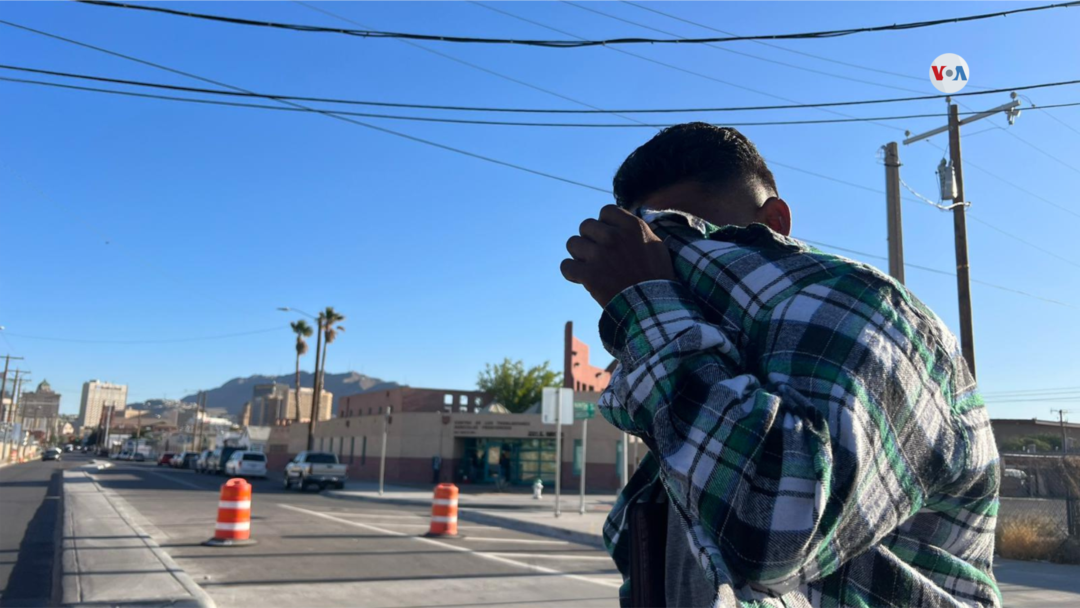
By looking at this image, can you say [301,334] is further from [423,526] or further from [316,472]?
[423,526]

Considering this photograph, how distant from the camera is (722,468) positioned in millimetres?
858

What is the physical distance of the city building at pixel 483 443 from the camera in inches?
1544

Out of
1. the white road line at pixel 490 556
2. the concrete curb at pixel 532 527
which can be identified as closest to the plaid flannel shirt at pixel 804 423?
the white road line at pixel 490 556

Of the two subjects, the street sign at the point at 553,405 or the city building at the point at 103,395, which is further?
the city building at the point at 103,395

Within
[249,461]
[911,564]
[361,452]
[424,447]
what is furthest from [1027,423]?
[911,564]

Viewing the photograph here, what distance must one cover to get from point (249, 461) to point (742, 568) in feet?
149

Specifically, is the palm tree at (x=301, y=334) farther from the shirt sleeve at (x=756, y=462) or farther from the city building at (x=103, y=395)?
the city building at (x=103, y=395)

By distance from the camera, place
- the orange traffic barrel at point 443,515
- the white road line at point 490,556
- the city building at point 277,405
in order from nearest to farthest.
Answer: the white road line at point 490,556, the orange traffic barrel at point 443,515, the city building at point 277,405

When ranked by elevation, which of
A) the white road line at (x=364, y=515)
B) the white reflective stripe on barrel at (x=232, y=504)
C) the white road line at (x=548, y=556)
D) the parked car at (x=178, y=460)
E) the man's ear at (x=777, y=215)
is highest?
the man's ear at (x=777, y=215)

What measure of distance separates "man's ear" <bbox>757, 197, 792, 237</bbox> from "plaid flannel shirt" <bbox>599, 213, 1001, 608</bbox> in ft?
0.66

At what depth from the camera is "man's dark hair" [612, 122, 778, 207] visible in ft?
4.27

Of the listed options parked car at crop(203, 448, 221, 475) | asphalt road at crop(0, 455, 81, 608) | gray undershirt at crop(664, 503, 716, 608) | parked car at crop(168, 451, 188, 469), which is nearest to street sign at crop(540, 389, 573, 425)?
asphalt road at crop(0, 455, 81, 608)

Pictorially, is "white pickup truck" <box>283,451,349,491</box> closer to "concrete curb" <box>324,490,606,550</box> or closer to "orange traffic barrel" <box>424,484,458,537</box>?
"concrete curb" <box>324,490,606,550</box>

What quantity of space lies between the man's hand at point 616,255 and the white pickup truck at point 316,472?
33853 millimetres
